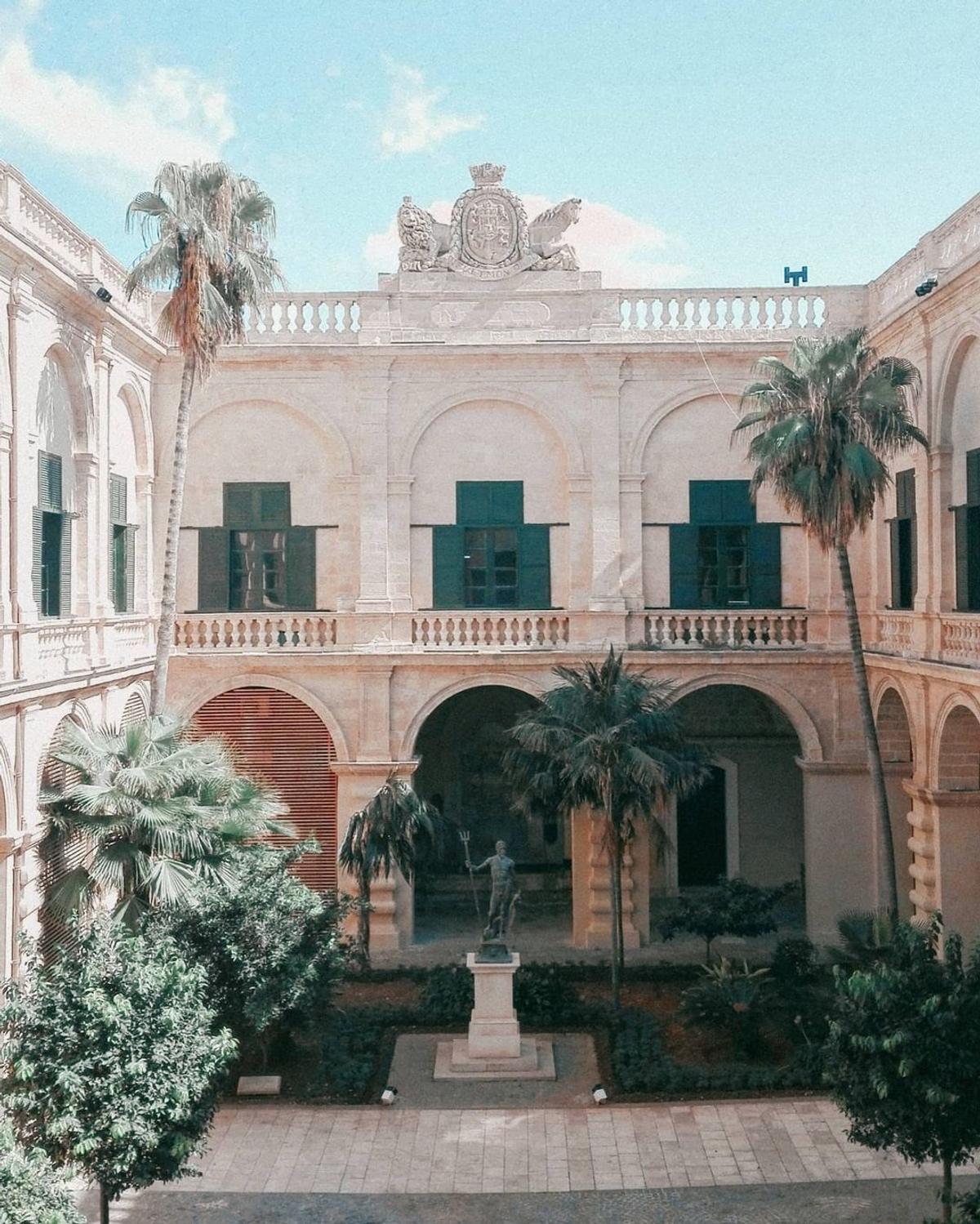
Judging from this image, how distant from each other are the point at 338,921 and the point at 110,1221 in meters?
5.10

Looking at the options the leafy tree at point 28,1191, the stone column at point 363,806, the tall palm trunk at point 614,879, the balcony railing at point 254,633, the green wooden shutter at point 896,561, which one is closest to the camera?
the leafy tree at point 28,1191

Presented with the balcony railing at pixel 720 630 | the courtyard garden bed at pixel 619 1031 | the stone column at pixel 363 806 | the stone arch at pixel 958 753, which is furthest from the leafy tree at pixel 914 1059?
the stone column at pixel 363 806

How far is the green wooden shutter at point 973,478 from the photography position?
19484mm

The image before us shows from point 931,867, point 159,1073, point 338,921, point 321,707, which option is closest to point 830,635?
point 931,867

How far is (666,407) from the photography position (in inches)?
970

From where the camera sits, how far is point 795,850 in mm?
27719

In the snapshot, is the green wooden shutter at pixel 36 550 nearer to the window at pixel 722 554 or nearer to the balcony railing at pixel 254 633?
the balcony railing at pixel 254 633

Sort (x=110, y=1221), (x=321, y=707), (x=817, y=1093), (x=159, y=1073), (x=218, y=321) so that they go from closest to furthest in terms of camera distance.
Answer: (x=159, y=1073)
(x=110, y=1221)
(x=817, y=1093)
(x=218, y=321)
(x=321, y=707)

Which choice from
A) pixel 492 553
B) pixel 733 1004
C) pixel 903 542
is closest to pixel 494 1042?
pixel 733 1004

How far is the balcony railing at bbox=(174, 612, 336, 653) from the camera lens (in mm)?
24031

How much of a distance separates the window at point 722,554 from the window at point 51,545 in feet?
36.9

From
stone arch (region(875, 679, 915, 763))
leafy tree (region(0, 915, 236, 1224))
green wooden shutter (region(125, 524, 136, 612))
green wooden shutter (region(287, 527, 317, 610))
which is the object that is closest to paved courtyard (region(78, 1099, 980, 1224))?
leafy tree (region(0, 915, 236, 1224))

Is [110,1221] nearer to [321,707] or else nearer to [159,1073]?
[159,1073]

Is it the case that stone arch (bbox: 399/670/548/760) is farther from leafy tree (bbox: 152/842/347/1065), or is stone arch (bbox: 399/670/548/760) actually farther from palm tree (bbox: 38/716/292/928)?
leafy tree (bbox: 152/842/347/1065)
